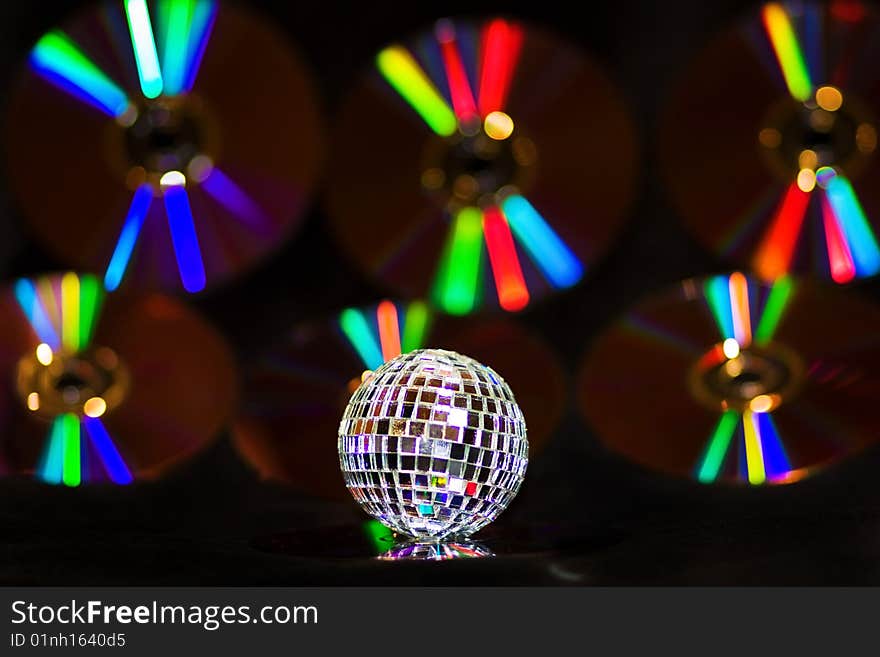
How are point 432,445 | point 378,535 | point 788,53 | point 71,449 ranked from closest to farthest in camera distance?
1. point 432,445
2. point 378,535
3. point 71,449
4. point 788,53

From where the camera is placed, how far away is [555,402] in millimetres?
1579

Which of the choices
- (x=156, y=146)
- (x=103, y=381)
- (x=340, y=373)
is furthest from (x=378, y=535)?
(x=156, y=146)

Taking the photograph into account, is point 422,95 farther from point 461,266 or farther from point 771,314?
point 771,314

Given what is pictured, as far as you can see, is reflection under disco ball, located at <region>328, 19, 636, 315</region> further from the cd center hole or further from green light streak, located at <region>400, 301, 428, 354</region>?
the cd center hole

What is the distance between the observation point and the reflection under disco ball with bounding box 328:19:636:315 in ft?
5.63

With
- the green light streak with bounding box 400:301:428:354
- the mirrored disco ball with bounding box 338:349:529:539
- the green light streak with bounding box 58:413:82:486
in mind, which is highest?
the green light streak with bounding box 400:301:428:354

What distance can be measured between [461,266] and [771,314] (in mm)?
431

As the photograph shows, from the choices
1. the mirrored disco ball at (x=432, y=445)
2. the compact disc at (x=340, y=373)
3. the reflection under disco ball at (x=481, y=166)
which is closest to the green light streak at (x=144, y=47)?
the reflection under disco ball at (x=481, y=166)

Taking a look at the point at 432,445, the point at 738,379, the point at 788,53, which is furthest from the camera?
the point at 788,53

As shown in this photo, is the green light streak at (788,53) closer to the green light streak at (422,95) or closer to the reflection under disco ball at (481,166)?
the reflection under disco ball at (481,166)

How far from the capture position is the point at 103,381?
1.59 m

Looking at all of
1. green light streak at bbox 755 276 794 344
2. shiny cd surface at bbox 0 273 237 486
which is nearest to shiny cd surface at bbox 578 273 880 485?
green light streak at bbox 755 276 794 344

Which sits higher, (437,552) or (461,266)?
(461,266)

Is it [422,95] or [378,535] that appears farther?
[422,95]
